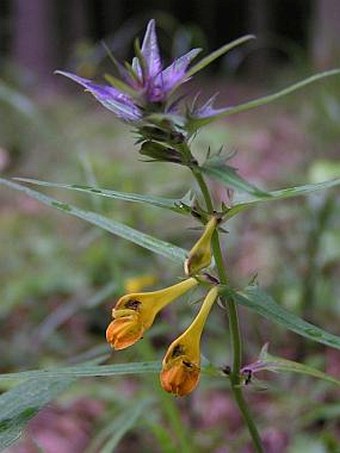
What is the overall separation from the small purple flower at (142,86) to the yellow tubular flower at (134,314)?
0.16 m

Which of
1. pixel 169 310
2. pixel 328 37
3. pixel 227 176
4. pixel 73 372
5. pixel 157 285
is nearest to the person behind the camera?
pixel 227 176

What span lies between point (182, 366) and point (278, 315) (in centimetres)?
10

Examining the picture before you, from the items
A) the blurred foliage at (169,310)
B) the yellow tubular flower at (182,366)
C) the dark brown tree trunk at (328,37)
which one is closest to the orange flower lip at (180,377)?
the yellow tubular flower at (182,366)

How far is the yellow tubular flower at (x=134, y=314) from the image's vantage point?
0.67 meters

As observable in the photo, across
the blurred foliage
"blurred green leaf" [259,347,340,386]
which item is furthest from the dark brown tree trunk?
"blurred green leaf" [259,347,340,386]

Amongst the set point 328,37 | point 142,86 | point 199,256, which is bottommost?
point 199,256

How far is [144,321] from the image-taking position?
0.69m

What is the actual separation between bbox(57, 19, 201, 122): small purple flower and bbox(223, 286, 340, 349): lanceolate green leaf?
0.59 feet

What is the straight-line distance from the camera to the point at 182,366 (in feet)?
2.19

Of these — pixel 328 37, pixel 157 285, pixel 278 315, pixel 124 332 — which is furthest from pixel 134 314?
pixel 328 37

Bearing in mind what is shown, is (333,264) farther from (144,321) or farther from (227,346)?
(144,321)

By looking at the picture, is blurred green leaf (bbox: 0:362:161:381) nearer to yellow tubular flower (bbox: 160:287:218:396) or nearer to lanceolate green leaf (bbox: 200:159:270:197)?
yellow tubular flower (bbox: 160:287:218:396)

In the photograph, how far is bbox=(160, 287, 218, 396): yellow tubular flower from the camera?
2.18 ft

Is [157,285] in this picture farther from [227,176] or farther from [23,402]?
[227,176]
